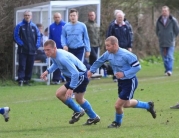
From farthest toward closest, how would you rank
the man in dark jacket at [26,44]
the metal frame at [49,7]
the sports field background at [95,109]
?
1. the metal frame at [49,7]
2. the man in dark jacket at [26,44]
3. the sports field background at [95,109]

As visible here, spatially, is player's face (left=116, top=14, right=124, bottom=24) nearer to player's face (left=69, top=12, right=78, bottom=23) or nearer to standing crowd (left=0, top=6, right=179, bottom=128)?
standing crowd (left=0, top=6, right=179, bottom=128)

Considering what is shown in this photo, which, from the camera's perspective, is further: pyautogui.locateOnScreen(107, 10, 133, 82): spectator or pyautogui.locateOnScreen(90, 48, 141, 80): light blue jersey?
pyautogui.locateOnScreen(107, 10, 133, 82): spectator

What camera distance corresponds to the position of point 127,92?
1159 cm

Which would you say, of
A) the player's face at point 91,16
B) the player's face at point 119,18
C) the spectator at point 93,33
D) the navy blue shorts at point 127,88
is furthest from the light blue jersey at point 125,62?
the spectator at point 93,33

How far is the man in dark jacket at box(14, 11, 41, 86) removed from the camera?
19.4 m

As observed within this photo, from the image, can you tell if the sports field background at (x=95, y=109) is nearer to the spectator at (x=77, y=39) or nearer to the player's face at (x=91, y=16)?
the spectator at (x=77, y=39)

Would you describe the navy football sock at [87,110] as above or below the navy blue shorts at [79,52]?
below

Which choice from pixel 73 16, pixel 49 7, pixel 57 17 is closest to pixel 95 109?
pixel 73 16

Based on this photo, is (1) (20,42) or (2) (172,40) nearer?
(1) (20,42)

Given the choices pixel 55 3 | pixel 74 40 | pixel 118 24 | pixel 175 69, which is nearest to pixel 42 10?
pixel 55 3

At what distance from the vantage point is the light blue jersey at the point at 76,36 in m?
16.8

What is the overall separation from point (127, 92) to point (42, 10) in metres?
9.99

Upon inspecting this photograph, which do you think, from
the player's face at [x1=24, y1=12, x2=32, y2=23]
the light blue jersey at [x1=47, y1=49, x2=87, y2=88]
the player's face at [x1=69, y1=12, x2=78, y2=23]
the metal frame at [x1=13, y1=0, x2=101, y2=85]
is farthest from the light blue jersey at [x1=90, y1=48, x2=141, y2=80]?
the metal frame at [x1=13, y1=0, x2=101, y2=85]

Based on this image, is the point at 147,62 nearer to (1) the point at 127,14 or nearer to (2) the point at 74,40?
(1) the point at 127,14
